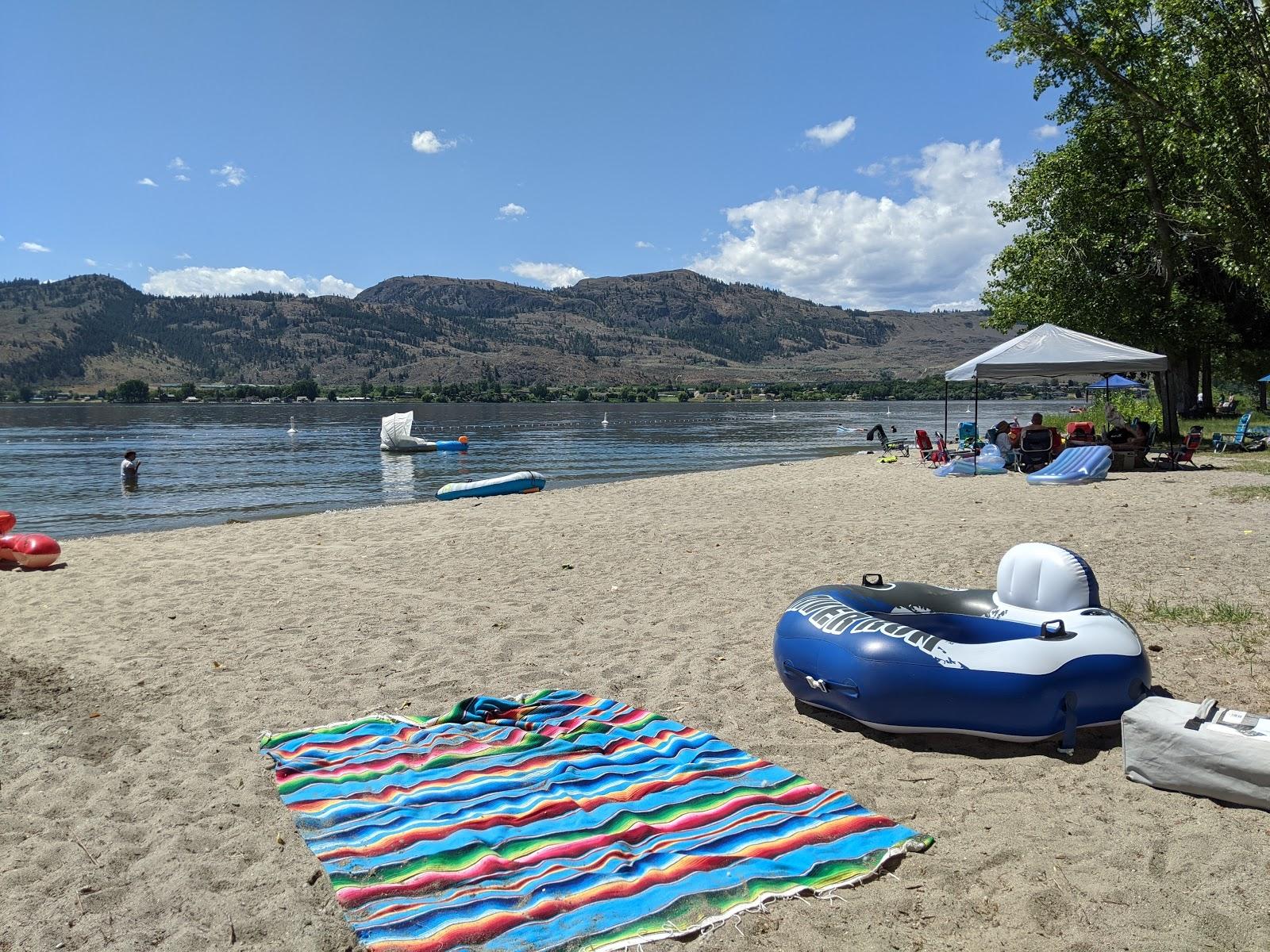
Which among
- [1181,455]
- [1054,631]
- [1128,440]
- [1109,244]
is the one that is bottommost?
[1054,631]

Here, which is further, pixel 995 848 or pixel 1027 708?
pixel 1027 708

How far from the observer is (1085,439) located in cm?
1739

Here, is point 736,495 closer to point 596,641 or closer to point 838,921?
point 596,641

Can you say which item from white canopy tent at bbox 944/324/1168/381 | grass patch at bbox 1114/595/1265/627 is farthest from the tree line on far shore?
grass patch at bbox 1114/595/1265/627

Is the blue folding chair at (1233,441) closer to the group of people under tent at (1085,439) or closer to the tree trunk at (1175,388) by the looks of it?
the tree trunk at (1175,388)

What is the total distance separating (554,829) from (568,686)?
1.78 meters

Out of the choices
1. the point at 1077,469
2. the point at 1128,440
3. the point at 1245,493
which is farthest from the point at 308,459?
the point at 1245,493

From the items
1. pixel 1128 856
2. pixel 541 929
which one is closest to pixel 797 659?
pixel 1128 856

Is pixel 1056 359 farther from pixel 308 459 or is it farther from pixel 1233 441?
pixel 308 459

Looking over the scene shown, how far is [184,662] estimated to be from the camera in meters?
5.69

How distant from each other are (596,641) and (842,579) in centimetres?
272

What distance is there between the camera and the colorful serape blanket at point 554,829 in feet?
9.30

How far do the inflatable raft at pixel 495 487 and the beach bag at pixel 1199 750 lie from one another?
1564 cm

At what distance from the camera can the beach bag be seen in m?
3.37
